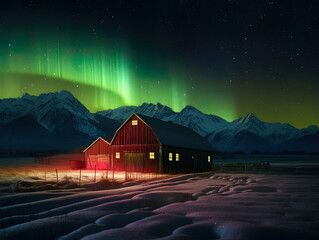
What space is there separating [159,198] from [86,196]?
9.16 ft

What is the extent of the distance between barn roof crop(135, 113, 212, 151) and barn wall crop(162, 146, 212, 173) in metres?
0.64

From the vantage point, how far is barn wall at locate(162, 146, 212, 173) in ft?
103

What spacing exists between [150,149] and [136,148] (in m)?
2.09

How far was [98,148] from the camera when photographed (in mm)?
38219

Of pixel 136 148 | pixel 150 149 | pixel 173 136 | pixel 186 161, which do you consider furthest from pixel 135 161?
pixel 186 161

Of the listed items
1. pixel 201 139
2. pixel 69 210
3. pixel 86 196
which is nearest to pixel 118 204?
pixel 69 210

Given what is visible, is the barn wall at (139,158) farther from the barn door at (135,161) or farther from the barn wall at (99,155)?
the barn wall at (99,155)

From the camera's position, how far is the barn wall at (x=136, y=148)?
31.4m

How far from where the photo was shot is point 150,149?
3162 centimetres

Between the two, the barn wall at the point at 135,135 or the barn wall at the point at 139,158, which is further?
the barn wall at the point at 135,135

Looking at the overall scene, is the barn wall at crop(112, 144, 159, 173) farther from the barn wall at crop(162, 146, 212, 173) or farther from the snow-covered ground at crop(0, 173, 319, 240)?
the snow-covered ground at crop(0, 173, 319, 240)

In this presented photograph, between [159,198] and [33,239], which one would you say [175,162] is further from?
[33,239]

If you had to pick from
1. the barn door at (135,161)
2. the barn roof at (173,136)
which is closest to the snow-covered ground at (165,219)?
the barn roof at (173,136)

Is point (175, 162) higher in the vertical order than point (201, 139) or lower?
lower
